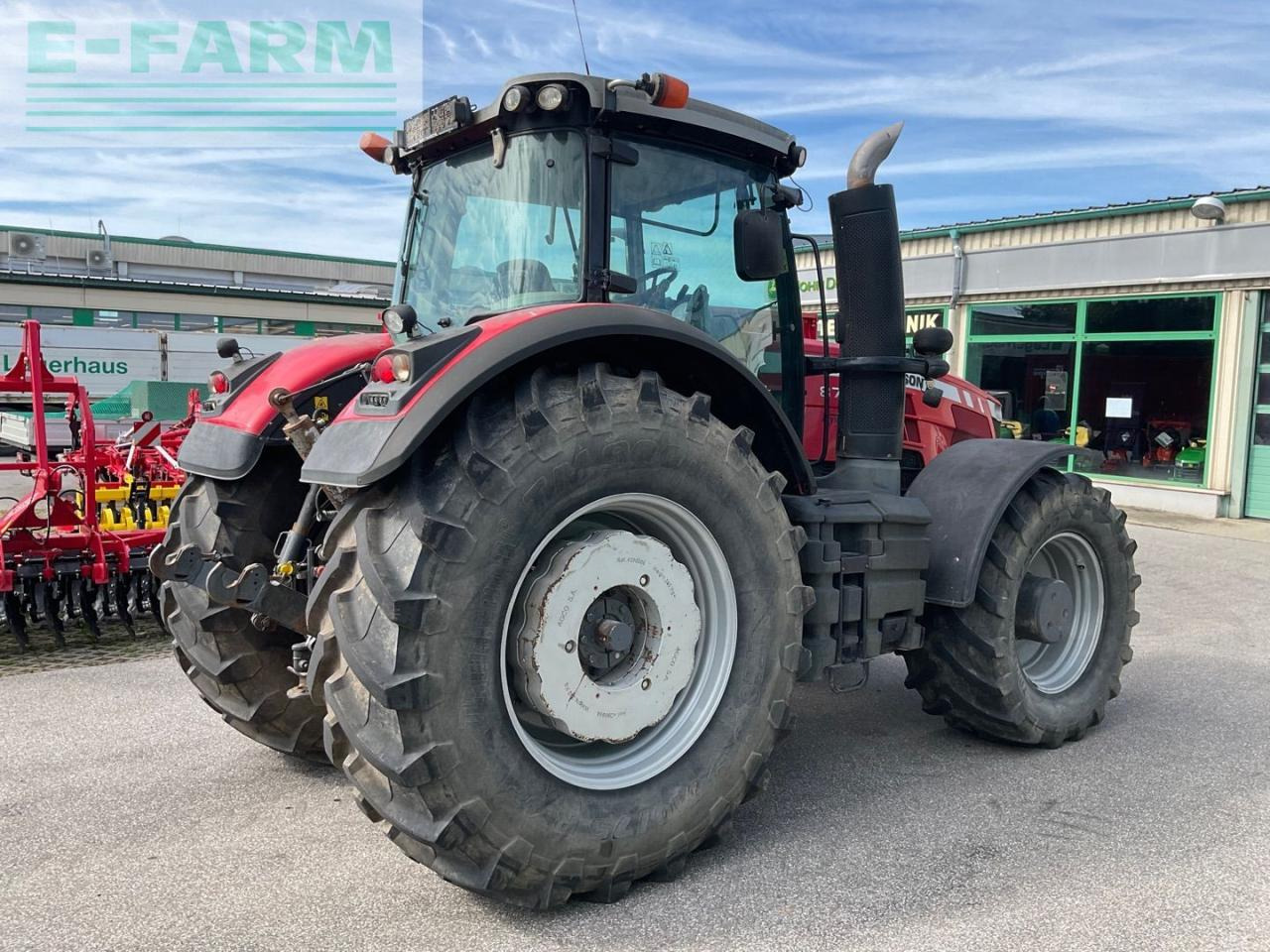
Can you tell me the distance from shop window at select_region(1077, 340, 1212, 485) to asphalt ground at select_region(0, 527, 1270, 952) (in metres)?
9.01

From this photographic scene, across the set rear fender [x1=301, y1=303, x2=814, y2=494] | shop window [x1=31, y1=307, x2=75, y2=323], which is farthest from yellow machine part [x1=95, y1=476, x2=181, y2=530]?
shop window [x1=31, y1=307, x2=75, y2=323]

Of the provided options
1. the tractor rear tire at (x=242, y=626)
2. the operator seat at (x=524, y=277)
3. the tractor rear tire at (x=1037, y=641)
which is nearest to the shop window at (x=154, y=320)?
the tractor rear tire at (x=242, y=626)

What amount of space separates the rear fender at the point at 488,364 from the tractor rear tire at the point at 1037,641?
127 cm

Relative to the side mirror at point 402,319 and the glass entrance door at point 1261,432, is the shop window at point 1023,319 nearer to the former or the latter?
the glass entrance door at point 1261,432

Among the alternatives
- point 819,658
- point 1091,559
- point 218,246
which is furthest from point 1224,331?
point 218,246

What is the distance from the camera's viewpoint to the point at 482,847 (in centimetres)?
246

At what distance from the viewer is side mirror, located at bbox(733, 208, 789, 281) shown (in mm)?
3314

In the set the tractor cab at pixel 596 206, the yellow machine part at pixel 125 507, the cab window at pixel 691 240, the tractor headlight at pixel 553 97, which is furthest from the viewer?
the yellow machine part at pixel 125 507

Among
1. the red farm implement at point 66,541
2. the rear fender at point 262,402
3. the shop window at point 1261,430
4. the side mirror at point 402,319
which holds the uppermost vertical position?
the side mirror at point 402,319

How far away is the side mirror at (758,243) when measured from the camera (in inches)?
130

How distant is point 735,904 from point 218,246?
115 feet

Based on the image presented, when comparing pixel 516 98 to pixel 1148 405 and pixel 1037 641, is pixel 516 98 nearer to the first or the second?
pixel 1037 641

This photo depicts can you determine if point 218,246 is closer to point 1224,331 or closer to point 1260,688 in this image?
point 1224,331

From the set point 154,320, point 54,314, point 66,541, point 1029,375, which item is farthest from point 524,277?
point 154,320
